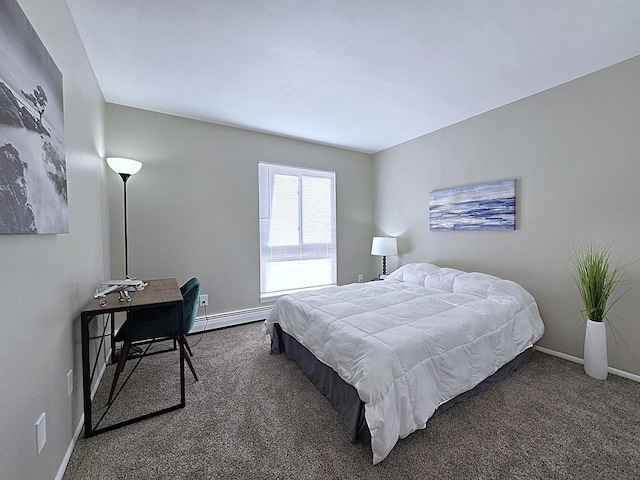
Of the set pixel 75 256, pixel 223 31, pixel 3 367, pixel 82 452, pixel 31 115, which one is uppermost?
pixel 223 31

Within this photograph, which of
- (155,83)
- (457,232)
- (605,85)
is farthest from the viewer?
(457,232)

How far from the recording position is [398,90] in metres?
2.65

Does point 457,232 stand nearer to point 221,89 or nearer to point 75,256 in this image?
point 221,89

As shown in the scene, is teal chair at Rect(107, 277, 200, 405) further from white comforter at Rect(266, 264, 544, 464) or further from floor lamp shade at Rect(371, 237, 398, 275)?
floor lamp shade at Rect(371, 237, 398, 275)

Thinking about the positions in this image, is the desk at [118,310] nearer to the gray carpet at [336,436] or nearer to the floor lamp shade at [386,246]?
the gray carpet at [336,436]

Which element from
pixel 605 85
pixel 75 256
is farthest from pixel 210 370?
pixel 605 85

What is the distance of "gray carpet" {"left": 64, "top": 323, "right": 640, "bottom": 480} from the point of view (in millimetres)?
1409

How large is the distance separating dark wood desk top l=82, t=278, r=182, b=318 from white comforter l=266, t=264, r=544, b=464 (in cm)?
97

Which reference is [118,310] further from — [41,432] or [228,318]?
[228,318]

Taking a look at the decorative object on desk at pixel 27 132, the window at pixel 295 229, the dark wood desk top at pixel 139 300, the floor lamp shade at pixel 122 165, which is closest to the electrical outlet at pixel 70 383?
the dark wood desk top at pixel 139 300

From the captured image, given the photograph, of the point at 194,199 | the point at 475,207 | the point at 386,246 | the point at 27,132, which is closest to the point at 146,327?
the point at 27,132

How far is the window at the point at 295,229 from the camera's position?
12.7 ft

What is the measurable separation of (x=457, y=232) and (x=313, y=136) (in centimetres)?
236

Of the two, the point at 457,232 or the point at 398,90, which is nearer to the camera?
the point at 398,90
